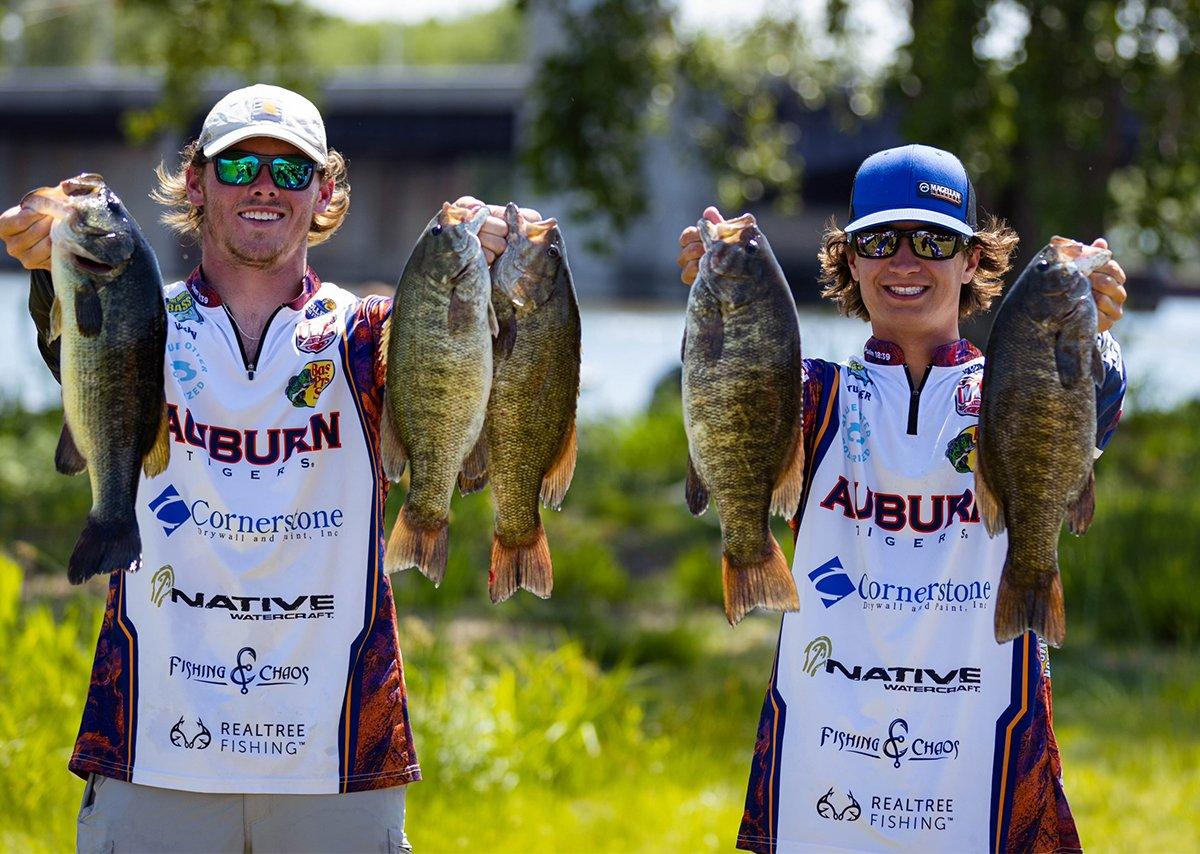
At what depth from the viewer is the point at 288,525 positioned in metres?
3.29

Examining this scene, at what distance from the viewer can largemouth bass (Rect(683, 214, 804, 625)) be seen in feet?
10.2

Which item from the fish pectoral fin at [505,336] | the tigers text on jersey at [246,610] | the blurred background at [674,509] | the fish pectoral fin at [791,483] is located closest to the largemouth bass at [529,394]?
the fish pectoral fin at [505,336]

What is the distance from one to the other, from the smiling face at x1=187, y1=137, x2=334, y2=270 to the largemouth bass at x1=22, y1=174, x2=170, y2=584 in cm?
21

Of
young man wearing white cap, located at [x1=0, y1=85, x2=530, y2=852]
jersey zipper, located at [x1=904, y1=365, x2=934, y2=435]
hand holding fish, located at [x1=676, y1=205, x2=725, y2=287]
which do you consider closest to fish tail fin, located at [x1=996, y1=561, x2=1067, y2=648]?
jersey zipper, located at [x1=904, y1=365, x2=934, y2=435]

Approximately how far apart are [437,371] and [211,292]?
66 centimetres

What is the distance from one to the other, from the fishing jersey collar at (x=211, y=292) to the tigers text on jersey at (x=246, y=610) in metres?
0.09

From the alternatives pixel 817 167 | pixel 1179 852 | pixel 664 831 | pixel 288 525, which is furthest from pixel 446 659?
pixel 817 167

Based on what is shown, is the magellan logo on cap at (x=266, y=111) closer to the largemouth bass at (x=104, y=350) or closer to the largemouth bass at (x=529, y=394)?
the largemouth bass at (x=104, y=350)

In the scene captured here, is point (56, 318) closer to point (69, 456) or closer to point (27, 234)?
point (27, 234)

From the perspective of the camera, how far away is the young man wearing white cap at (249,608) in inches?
129

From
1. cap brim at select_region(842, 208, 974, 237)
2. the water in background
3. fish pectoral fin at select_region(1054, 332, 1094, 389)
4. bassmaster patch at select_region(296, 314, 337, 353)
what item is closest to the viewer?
fish pectoral fin at select_region(1054, 332, 1094, 389)

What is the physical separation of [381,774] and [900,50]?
7932mm

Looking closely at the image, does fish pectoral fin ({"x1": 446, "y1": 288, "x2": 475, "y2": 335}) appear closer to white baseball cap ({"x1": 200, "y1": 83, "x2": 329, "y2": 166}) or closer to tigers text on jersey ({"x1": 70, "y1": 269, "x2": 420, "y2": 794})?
tigers text on jersey ({"x1": 70, "y1": 269, "x2": 420, "y2": 794})

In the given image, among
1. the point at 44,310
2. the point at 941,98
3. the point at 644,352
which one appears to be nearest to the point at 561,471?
the point at 44,310
